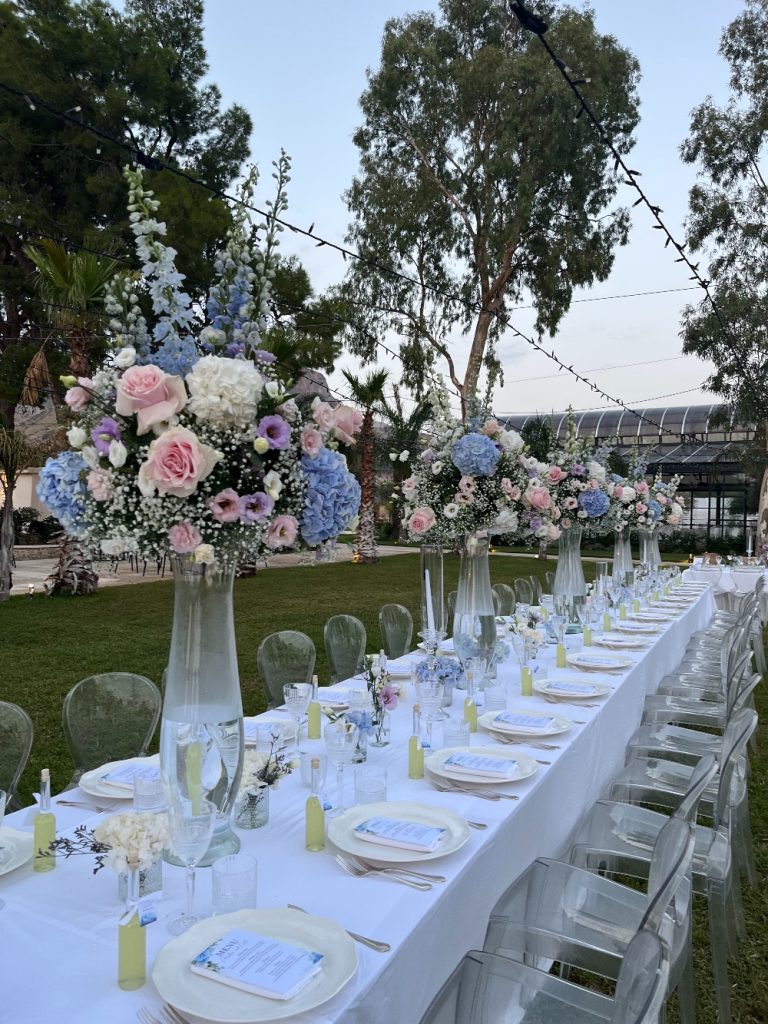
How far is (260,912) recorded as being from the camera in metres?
1.40

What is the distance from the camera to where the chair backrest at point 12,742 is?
96.8 inches

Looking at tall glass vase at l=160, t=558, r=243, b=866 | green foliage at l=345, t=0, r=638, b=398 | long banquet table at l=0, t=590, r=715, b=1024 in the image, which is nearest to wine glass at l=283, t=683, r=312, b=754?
long banquet table at l=0, t=590, r=715, b=1024

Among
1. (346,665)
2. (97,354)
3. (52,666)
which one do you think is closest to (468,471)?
(346,665)

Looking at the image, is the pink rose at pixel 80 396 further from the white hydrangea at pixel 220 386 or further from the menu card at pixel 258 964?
the menu card at pixel 258 964

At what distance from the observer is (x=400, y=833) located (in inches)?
67.8

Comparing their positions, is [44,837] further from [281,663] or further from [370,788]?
[281,663]

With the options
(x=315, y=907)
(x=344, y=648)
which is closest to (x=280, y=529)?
(x=315, y=907)

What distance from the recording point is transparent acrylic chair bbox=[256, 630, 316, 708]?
3.69 metres

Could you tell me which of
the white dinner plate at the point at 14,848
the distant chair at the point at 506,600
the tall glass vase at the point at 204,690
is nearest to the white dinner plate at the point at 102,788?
the white dinner plate at the point at 14,848

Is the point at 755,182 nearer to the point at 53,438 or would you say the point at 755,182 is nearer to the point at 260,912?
the point at 53,438

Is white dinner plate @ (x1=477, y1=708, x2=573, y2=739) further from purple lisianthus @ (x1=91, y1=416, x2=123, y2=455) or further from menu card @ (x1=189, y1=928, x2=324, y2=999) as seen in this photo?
purple lisianthus @ (x1=91, y1=416, x2=123, y2=455)

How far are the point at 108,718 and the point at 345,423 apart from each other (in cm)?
161

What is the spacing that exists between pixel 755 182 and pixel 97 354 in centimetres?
1459

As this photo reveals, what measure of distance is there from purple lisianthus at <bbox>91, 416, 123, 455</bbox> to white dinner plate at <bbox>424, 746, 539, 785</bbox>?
124 cm
